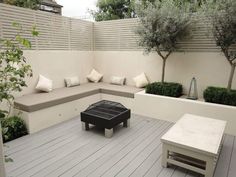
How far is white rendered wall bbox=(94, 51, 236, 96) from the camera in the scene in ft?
13.9

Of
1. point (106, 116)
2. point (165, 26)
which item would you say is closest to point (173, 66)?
point (165, 26)

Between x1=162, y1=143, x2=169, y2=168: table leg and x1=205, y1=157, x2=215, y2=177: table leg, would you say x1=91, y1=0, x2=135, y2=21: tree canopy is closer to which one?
x1=162, y1=143, x2=169, y2=168: table leg

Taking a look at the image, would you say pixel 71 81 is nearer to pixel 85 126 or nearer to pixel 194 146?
pixel 85 126

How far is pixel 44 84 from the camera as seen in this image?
4523 mm

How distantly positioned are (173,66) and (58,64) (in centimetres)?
318

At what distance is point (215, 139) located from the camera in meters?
2.43

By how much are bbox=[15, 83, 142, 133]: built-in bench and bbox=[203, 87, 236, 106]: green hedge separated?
1.75 metres

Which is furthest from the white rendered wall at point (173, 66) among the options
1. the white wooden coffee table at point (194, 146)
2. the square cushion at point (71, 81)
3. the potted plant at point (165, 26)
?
the white wooden coffee table at point (194, 146)

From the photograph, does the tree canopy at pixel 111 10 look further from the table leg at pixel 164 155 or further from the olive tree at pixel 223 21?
the table leg at pixel 164 155

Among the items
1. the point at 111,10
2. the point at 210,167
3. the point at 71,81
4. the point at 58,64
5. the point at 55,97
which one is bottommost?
the point at 210,167

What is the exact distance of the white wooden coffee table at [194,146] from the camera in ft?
7.32

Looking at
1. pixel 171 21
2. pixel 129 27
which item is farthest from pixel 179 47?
pixel 129 27

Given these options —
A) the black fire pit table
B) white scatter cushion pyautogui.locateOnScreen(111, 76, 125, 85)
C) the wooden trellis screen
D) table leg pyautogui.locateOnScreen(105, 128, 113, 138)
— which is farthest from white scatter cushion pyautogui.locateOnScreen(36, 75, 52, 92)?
table leg pyautogui.locateOnScreen(105, 128, 113, 138)

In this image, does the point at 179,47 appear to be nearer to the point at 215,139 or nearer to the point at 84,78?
the point at 215,139
